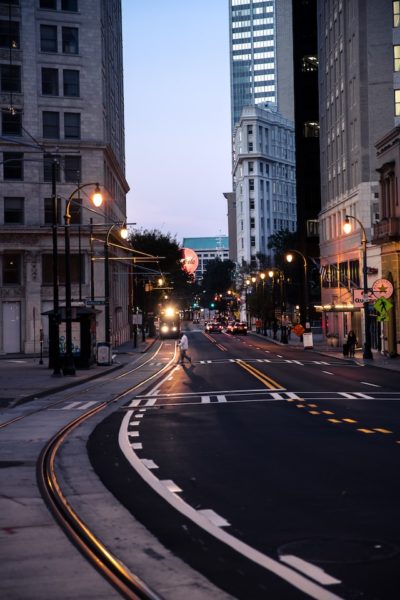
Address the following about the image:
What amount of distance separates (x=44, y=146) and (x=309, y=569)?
226 ft

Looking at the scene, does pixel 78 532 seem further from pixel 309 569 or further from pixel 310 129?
pixel 310 129

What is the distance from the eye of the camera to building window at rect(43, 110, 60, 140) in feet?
247

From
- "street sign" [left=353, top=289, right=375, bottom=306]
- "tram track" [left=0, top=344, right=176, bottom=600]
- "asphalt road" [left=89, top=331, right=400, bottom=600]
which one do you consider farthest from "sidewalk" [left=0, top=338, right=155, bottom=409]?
"street sign" [left=353, top=289, right=375, bottom=306]

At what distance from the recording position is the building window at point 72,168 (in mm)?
75875

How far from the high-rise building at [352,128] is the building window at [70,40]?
22.3 metres

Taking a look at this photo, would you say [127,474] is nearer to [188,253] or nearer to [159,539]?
[159,539]

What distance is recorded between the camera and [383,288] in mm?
51969

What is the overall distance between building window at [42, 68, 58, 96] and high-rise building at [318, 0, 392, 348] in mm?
24047

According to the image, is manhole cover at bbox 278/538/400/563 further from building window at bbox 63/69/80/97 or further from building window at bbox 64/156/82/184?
building window at bbox 63/69/80/97

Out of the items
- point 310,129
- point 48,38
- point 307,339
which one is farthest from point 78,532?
point 310,129

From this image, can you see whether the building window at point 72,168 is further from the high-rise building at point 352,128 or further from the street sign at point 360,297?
the street sign at point 360,297

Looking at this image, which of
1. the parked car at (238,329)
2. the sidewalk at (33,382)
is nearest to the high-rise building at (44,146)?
the sidewalk at (33,382)

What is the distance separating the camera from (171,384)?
35.9 metres

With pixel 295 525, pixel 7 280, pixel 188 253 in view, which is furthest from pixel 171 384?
pixel 188 253
